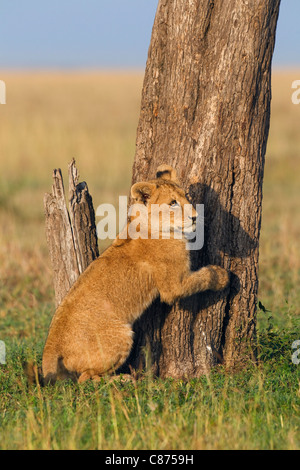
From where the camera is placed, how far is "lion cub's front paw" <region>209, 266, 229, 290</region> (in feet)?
18.5

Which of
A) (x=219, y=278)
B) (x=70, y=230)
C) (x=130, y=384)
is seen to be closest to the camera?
(x=130, y=384)

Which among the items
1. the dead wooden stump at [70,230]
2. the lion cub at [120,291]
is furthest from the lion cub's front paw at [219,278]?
the dead wooden stump at [70,230]

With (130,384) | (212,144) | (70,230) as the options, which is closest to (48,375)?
(130,384)

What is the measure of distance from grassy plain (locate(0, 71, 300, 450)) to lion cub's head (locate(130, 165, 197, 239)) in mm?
1244

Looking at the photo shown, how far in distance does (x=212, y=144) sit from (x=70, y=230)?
5.06 feet

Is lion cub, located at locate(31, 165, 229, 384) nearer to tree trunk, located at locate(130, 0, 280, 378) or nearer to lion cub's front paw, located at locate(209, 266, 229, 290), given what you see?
lion cub's front paw, located at locate(209, 266, 229, 290)

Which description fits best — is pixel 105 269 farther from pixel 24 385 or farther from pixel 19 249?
pixel 19 249

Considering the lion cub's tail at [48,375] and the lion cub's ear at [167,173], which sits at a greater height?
the lion cub's ear at [167,173]

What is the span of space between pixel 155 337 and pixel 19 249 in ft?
18.4

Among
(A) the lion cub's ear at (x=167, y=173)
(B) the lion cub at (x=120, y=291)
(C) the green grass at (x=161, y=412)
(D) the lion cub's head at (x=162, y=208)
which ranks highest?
(A) the lion cub's ear at (x=167, y=173)

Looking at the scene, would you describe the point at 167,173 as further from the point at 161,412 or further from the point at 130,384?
the point at 161,412

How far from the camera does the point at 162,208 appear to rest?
5.61 metres

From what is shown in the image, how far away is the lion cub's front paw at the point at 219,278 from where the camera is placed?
18.5 ft

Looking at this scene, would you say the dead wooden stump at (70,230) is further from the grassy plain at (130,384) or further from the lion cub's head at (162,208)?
the grassy plain at (130,384)
